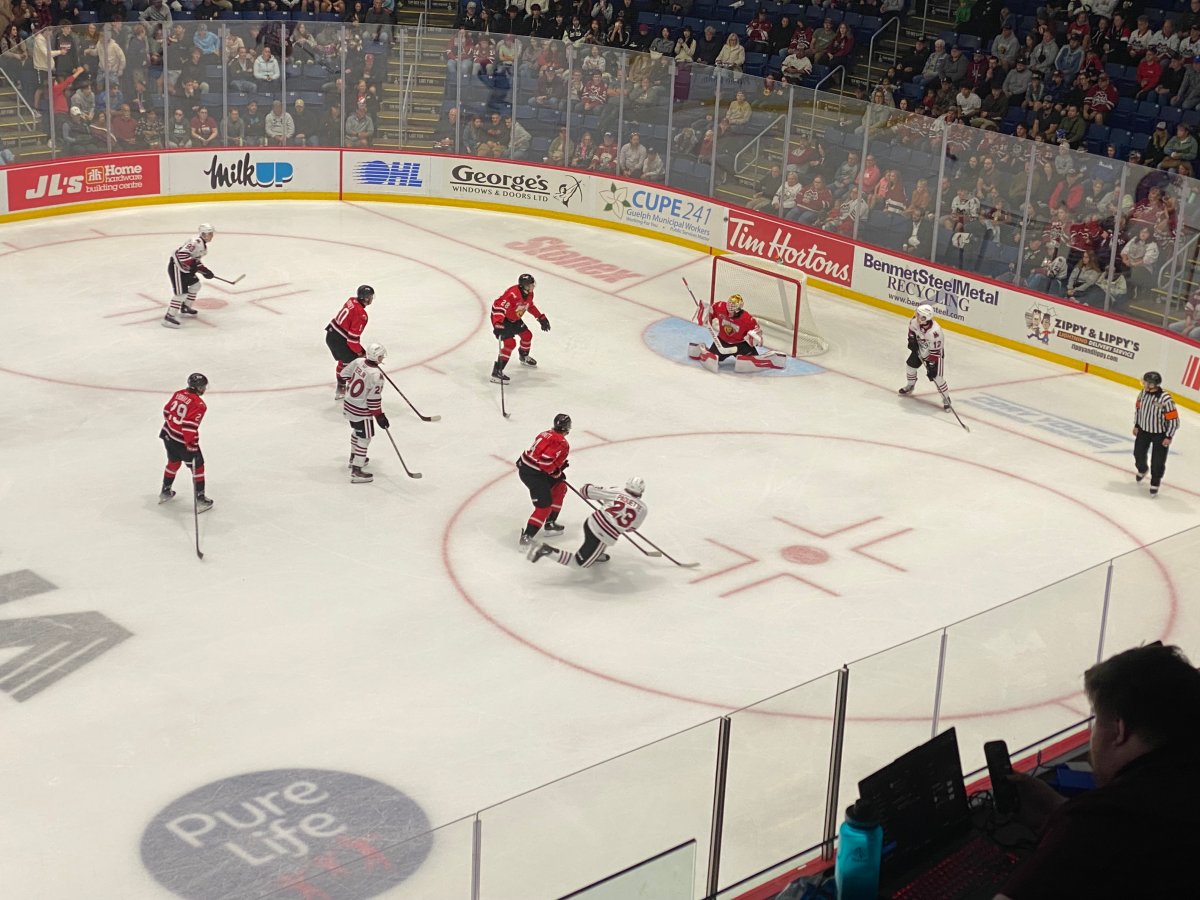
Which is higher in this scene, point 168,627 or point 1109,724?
point 1109,724

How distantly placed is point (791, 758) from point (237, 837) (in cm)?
360

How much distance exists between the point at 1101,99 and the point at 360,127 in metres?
10.4

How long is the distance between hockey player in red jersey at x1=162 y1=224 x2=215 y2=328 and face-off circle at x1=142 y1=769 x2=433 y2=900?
9365 mm

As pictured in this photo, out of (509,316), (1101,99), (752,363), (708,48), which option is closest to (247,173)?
(708,48)

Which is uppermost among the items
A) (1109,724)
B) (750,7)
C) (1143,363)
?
(750,7)

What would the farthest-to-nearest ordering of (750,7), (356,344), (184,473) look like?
(750,7) < (356,344) < (184,473)

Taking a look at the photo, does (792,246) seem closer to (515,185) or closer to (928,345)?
(515,185)

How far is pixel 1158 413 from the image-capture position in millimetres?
13844

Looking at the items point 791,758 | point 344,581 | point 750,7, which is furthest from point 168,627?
point 750,7

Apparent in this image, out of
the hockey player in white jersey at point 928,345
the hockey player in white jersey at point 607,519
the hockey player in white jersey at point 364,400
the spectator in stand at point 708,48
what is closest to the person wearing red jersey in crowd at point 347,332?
the hockey player in white jersey at point 364,400

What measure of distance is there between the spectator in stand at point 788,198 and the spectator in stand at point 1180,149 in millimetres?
4466

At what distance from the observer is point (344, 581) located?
1180 cm

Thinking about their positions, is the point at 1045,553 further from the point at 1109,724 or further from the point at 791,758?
the point at 1109,724

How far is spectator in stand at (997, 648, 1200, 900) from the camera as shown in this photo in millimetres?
3301
